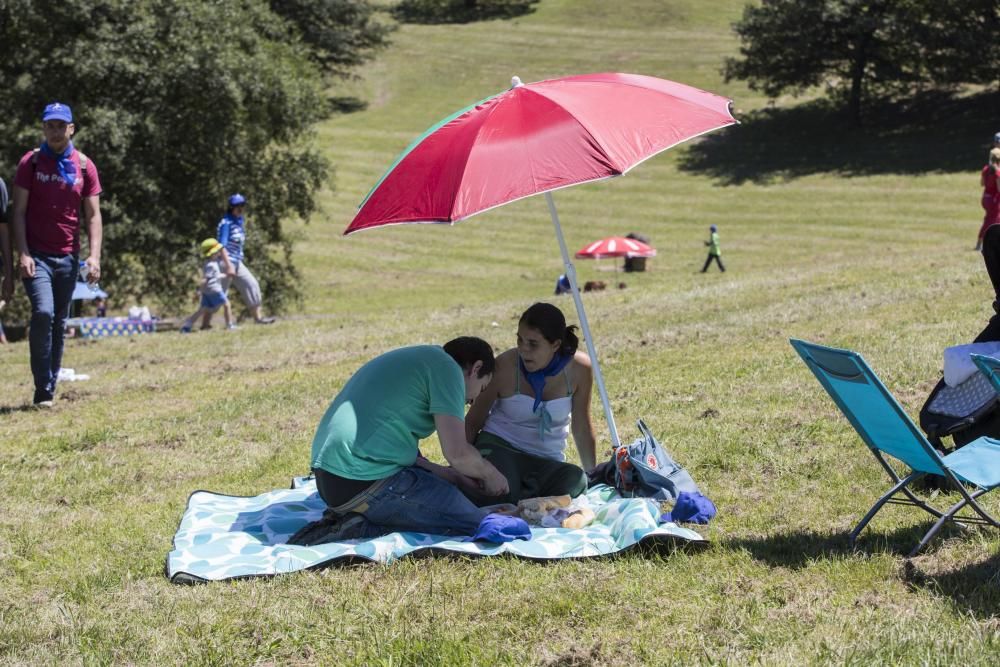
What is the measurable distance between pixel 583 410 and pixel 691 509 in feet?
2.92

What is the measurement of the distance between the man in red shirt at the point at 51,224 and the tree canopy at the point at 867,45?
129 feet

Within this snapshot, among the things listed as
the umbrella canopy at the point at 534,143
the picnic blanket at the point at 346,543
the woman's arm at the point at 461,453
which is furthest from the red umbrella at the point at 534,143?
the picnic blanket at the point at 346,543

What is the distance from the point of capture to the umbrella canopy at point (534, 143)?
17.4ft

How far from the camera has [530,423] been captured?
20.9ft

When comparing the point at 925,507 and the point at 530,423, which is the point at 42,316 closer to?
the point at 530,423

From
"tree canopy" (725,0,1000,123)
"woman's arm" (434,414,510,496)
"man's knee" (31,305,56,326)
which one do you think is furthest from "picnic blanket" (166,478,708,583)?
"tree canopy" (725,0,1000,123)

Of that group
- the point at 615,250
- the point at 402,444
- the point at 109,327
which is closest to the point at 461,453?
the point at 402,444

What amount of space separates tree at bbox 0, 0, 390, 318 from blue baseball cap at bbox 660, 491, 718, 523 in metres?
17.8

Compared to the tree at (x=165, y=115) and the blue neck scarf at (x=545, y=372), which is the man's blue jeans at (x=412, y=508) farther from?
the tree at (x=165, y=115)

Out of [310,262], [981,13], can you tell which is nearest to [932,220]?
[981,13]

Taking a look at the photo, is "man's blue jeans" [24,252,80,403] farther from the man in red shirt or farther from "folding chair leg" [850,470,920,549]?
"folding chair leg" [850,470,920,549]

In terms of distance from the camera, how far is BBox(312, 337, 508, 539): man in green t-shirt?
5.51m

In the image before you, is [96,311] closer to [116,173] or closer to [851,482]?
[116,173]

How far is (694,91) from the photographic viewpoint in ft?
20.2
